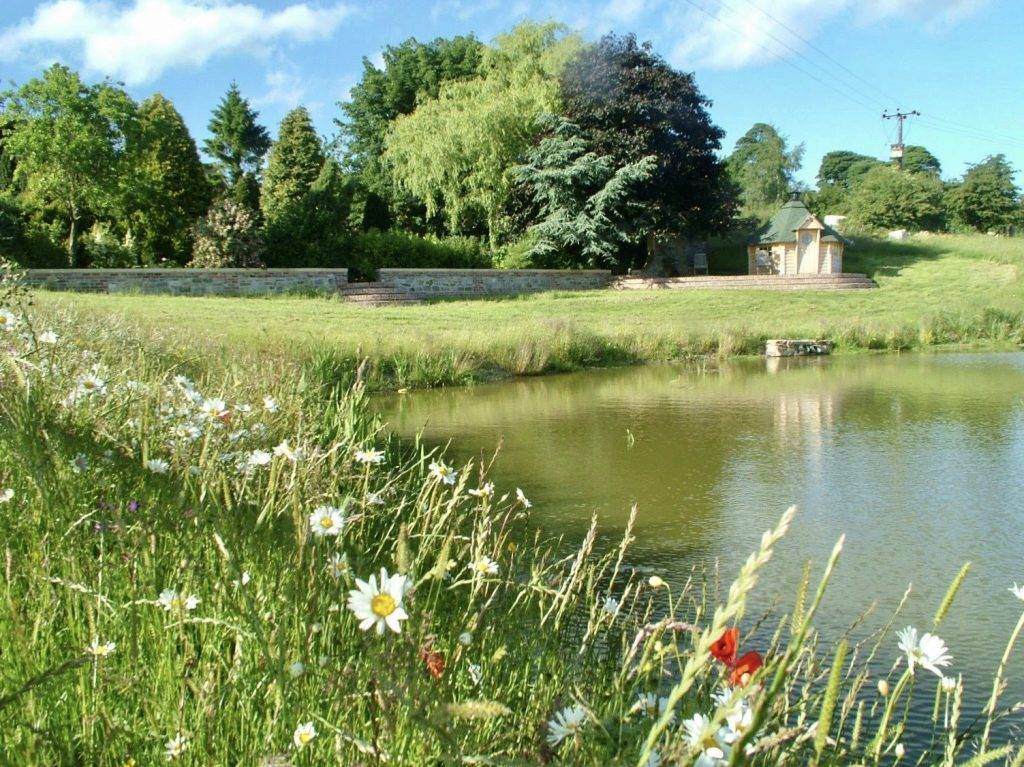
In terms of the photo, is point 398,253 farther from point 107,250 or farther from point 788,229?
point 788,229

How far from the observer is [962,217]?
43906 millimetres

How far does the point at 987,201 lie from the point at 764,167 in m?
12.8

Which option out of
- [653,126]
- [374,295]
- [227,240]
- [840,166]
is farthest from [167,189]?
[840,166]

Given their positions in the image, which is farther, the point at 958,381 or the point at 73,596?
the point at 958,381

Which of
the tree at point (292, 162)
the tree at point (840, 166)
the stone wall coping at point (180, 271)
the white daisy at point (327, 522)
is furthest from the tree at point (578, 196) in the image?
the tree at point (840, 166)

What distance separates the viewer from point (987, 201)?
1692 inches

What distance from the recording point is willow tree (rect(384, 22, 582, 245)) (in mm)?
26328

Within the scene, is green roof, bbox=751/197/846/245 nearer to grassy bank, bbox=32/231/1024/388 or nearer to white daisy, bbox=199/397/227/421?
grassy bank, bbox=32/231/1024/388

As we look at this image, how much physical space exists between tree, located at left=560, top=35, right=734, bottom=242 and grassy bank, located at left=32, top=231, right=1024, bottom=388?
4653mm

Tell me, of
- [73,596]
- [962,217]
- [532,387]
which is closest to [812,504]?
[73,596]

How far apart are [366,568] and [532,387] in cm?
957

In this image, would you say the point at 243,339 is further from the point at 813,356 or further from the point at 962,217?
the point at 962,217

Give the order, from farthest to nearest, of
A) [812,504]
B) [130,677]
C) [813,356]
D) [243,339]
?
[813,356] → [243,339] → [812,504] → [130,677]

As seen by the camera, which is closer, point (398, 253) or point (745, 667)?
point (745, 667)
